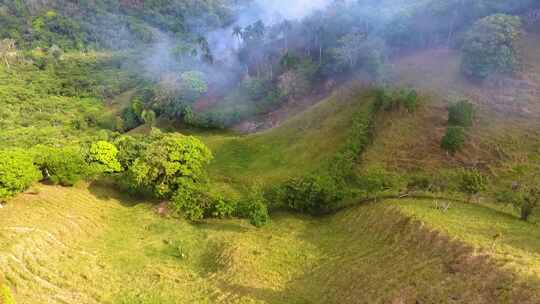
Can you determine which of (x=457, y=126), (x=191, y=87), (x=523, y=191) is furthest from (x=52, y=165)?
(x=523, y=191)

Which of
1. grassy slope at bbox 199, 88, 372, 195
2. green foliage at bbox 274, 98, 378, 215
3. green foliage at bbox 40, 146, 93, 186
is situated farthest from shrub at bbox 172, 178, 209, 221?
green foliage at bbox 40, 146, 93, 186

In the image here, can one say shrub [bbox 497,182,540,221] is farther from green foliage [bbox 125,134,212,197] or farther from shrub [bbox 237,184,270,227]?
green foliage [bbox 125,134,212,197]

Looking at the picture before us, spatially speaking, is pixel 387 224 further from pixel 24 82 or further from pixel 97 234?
pixel 24 82

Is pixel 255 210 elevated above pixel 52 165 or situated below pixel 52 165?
below

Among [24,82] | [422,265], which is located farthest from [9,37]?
[422,265]

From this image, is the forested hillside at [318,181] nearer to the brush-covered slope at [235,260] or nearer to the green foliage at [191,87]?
the brush-covered slope at [235,260]

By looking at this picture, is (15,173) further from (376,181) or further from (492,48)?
(492,48)
